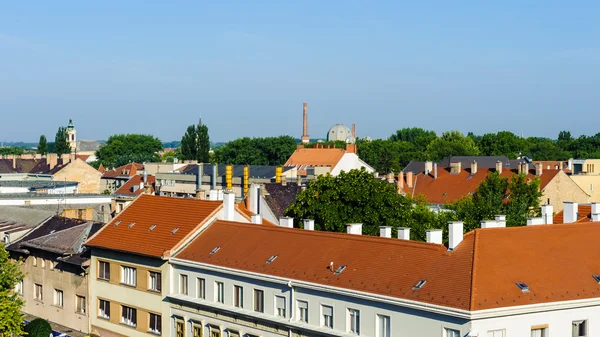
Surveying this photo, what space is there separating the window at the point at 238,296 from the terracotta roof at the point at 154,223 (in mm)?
5680

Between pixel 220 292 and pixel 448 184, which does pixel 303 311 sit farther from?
pixel 448 184

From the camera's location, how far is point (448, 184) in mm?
101625

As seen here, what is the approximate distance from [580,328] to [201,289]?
18898mm

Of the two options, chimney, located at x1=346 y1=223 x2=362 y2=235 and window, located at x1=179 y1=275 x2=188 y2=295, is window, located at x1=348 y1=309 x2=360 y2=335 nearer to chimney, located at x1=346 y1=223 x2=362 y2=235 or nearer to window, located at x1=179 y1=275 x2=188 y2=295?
chimney, located at x1=346 y1=223 x2=362 y2=235

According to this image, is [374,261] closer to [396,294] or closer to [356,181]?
[396,294]

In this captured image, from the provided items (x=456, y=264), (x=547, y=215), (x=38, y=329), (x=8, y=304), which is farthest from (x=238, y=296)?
(x=547, y=215)

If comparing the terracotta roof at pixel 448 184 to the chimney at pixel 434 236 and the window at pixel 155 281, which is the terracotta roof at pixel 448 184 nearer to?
the window at pixel 155 281

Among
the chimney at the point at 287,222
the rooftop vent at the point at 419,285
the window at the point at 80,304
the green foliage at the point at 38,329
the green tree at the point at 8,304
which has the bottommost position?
the green foliage at the point at 38,329

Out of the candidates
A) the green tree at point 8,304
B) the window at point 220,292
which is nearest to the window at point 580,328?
the window at point 220,292

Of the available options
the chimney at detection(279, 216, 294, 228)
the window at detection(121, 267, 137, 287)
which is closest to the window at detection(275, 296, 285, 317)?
the chimney at detection(279, 216, 294, 228)

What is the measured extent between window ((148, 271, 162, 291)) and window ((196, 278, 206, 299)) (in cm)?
308

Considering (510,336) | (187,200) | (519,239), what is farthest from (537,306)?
(187,200)

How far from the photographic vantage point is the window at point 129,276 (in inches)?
1976

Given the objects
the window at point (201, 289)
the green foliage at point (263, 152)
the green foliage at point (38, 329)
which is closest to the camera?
the window at point (201, 289)
